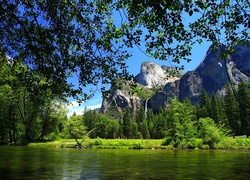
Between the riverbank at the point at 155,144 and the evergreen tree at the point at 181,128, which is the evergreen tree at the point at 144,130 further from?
the riverbank at the point at 155,144

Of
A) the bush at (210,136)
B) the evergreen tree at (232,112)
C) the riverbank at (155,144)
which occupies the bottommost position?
the riverbank at (155,144)

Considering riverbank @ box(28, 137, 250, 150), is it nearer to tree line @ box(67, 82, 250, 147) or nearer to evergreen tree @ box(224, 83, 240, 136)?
tree line @ box(67, 82, 250, 147)

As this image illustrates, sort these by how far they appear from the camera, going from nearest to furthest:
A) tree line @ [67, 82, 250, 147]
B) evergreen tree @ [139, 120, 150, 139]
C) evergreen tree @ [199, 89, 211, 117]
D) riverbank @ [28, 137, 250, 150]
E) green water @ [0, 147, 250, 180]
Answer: green water @ [0, 147, 250, 180] < riverbank @ [28, 137, 250, 150] < tree line @ [67, 82, 250, 147] < evergreen tree @ [199, 89, 211, 117] < evergreen tree @ [139, 120, 150, 139]

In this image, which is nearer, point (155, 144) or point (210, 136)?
point (210, 136)

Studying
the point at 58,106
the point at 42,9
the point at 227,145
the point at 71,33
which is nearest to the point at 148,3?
the point at 71,33

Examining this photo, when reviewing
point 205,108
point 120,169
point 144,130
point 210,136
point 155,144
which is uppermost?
point 205,108

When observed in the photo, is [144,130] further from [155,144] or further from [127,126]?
[155,144]

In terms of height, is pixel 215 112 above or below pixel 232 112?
above

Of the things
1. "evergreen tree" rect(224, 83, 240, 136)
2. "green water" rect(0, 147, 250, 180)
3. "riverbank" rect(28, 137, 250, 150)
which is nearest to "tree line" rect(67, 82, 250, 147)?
"evergreen tree" rect(224, 83, 240, 136)

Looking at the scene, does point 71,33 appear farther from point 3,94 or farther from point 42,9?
point 3,94

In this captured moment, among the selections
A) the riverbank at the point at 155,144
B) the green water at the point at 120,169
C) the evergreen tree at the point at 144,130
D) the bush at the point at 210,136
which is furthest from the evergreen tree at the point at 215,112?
the green water at the point at 120,169

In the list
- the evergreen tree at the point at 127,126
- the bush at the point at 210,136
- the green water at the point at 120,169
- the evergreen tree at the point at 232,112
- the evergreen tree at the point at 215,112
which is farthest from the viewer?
the evergreen tree at the point at 127,126

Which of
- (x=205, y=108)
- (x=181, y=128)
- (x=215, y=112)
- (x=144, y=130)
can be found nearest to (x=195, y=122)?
(x=181, y=128)

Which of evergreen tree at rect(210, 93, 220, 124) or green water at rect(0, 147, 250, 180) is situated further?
evergreen tree at rect(210, 93, 220, 124)
